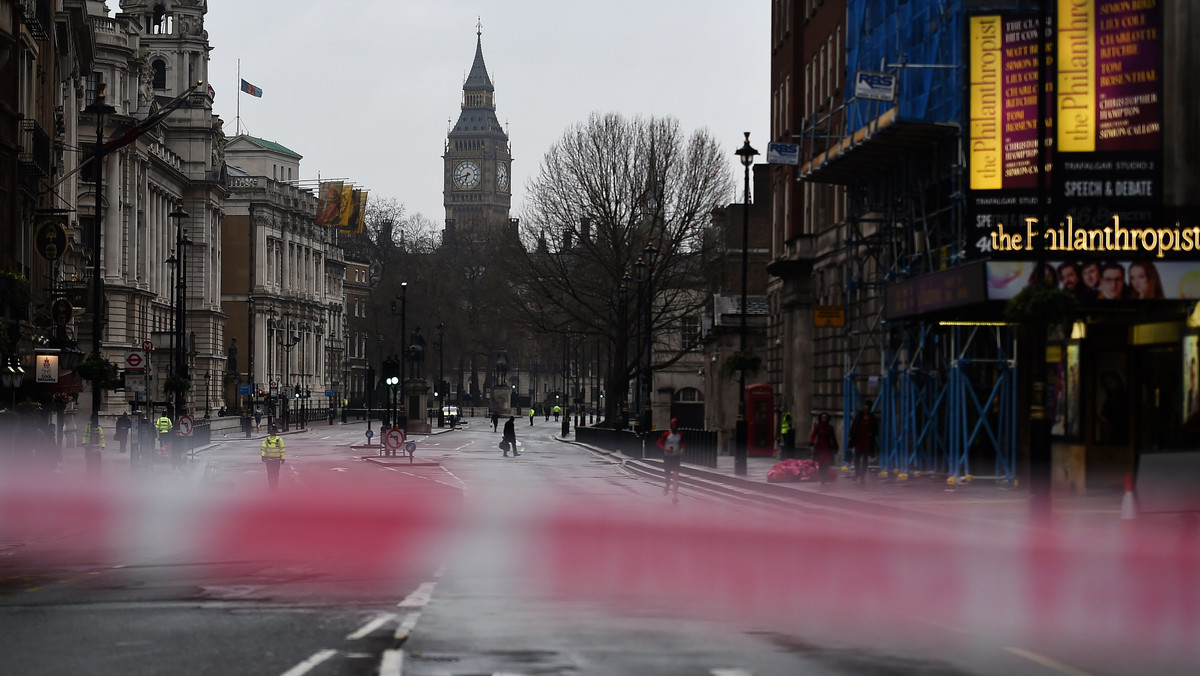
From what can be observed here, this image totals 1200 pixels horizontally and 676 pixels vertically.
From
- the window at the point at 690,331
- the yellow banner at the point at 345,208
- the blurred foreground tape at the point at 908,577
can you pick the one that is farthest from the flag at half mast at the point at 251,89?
the blurred foreground tape at the point at 908,577

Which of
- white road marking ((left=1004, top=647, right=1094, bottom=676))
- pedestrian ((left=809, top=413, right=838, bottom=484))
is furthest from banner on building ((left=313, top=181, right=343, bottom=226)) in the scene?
white road marking ((left=1004, top=647, right=1094, bottom=676))

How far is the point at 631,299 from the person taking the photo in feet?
260

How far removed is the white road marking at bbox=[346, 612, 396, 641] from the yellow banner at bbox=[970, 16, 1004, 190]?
74.3 feet

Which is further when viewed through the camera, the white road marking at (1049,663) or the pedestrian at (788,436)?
the pedestrian at (788,436)

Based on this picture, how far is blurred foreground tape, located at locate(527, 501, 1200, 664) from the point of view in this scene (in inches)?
504

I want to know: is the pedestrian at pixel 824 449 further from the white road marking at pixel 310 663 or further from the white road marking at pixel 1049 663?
the white road marking at pixel 310 663

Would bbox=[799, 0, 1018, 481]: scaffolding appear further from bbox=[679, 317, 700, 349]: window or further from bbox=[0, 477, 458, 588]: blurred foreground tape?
bbox=[679, 317, 700, 349]: window

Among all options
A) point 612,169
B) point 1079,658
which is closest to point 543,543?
point 1079,658

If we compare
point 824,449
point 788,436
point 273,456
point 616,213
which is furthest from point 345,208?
point 824,449

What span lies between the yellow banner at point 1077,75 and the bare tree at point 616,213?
143ft

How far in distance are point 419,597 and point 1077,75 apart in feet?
73.0

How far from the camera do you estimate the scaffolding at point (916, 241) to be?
34312mm

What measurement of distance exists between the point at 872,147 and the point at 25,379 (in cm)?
2187

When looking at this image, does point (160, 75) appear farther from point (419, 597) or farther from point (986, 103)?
point (419, 597)
